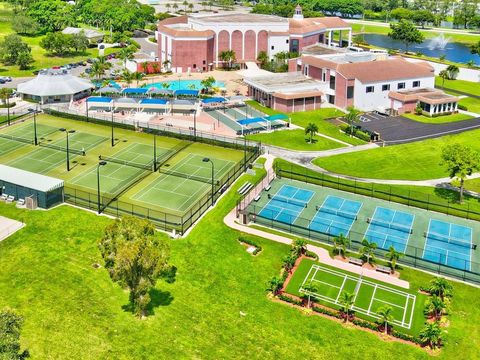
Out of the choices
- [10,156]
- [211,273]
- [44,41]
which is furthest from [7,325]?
[44,41]

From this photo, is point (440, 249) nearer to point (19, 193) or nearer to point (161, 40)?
point (19, 193)

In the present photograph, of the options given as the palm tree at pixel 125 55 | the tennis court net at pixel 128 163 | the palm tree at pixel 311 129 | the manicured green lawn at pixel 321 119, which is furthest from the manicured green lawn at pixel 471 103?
the palm tree at pixel 125 55

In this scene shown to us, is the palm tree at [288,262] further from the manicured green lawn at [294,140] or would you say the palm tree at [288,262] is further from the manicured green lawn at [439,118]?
the manicured green lawn at [439,118]

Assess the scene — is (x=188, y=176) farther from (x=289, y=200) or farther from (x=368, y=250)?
(x=368, y=250)

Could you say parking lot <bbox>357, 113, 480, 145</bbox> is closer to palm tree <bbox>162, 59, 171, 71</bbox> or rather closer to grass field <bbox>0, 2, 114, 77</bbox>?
palm tree <bbox>162, 59, 171, 71</bbox>

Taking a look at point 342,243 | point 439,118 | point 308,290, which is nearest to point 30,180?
point 308,290
